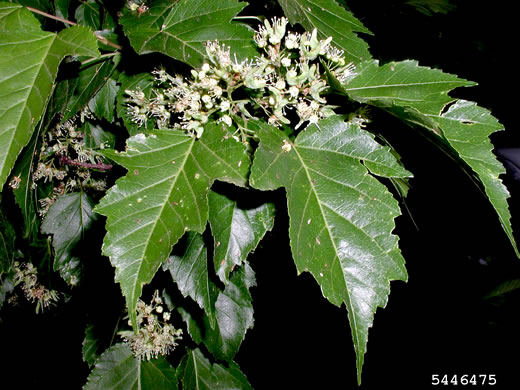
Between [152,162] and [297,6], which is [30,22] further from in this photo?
[297,6]

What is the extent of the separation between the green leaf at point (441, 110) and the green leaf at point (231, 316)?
0.58 metres

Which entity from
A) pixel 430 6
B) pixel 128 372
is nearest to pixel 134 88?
pixel 128 372

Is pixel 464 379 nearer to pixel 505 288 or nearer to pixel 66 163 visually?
pixel 505 288

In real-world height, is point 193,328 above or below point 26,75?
below

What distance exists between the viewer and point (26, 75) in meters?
0.65

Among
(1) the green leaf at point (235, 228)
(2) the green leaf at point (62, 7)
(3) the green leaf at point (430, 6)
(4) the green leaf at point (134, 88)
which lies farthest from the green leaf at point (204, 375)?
(3) the green leaf at point (430, 6)

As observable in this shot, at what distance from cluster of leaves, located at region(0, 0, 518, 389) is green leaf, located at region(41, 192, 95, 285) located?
36cm

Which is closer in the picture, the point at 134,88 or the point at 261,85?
the point at 261,85

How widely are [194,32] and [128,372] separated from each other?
114cm

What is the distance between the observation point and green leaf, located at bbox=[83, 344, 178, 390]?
1.29 metres

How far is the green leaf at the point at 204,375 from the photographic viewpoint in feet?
4.36

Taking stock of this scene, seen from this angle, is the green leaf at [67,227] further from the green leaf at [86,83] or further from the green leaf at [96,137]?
the green leaf at [86,83]

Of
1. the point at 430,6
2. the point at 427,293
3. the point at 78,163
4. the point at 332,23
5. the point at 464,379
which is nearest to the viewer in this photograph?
the point at 332,23

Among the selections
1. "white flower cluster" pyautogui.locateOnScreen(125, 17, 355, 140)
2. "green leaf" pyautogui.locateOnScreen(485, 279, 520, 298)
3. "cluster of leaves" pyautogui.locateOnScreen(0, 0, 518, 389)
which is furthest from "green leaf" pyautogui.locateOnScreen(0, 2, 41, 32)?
"green leaf" pyautogui.locateOnScreen(485, 279, 520, 298)
